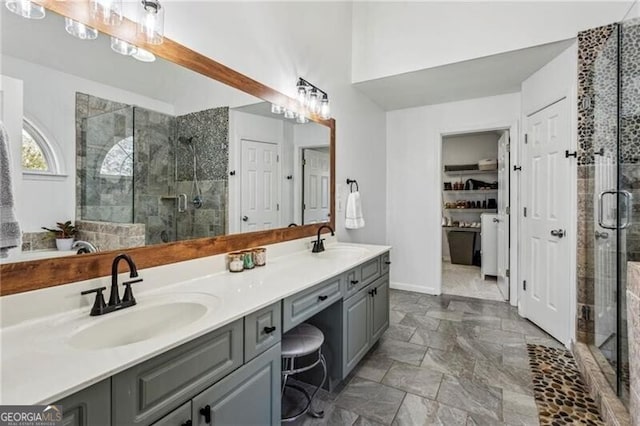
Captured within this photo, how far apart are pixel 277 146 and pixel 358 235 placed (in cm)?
154

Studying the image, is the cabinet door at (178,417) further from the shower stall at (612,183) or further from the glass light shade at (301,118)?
the shower stall at (612,183)

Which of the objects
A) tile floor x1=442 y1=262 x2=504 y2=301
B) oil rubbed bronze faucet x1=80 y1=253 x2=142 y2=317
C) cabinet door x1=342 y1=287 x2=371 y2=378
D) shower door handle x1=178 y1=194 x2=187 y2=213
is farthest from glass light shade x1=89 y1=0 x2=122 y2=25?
tile floor x1=442 y1=262 x2=504 y2=301

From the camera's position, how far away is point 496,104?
12.0 feet

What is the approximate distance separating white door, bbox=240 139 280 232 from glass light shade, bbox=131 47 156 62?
2.26ft

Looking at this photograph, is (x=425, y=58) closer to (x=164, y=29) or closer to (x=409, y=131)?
(x=409, y=131)

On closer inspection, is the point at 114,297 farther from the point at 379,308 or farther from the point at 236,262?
the point at 379,308

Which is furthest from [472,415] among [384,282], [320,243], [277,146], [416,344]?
[277,146]

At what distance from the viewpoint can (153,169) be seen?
154 centimetres

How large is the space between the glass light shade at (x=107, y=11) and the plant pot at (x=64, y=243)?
0.87 metres

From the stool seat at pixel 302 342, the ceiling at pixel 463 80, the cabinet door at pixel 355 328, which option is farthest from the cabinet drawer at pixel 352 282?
the ceiling at pixel 463 80

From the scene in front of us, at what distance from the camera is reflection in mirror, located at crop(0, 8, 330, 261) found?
1093 millimetres

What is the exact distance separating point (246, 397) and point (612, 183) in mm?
2620

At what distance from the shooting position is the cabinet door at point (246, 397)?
1.04m

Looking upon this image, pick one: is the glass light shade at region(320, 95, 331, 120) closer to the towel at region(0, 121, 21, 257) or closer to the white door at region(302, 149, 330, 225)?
the white door at region(302, 149, 330, 225)
